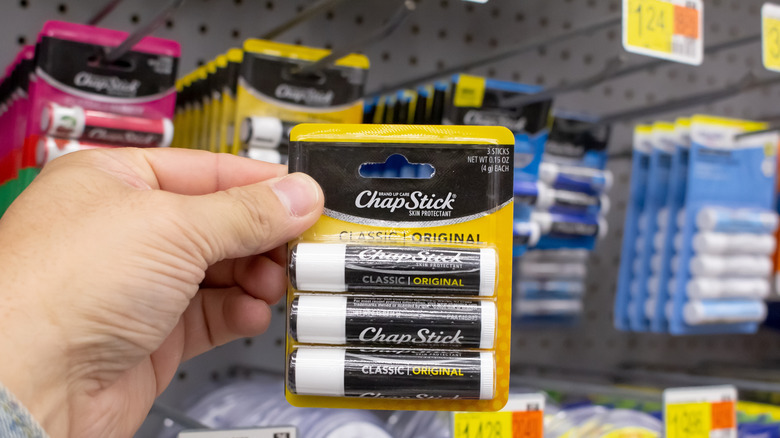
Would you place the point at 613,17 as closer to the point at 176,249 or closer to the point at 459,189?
the point at 459,189

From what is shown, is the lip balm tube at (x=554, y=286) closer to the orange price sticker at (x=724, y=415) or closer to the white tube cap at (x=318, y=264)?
the orange price sticker at (x=724, y=415)

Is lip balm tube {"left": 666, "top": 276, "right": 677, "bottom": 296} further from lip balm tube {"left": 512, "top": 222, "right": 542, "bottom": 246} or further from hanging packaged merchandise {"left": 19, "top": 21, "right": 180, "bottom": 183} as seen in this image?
hanging packaged merchandise {"left": 19, "top": 21, "right": 180, "bottom": 183}

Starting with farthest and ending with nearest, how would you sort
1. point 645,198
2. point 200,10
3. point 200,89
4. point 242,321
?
point 645,198 → point 200,10 → point 200,89 → point 242,321

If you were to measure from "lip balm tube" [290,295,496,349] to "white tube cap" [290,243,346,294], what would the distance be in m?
0.02

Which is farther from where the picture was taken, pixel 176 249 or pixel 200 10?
pixel 200 10

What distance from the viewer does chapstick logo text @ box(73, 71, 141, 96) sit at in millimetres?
1081

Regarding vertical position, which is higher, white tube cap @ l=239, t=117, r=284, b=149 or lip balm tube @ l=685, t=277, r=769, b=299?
white tube cap @ l=239, t=117, r=284, b=149

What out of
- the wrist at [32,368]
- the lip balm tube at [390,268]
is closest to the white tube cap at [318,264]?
the lip balm tube at [390,268]

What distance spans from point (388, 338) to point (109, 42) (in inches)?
25.5

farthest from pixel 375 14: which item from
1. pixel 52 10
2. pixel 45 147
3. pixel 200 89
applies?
pixel 45 147

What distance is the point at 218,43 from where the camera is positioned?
146cm

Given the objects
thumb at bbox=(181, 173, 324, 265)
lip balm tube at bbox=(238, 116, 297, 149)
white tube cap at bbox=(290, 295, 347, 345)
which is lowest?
white tube cap at bbox=(290, 295, 347, 345)

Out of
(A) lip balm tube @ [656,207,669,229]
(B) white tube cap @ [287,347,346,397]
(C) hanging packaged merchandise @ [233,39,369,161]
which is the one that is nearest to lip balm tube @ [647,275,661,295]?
(A) lip balm tube @ [656,207,669,229]

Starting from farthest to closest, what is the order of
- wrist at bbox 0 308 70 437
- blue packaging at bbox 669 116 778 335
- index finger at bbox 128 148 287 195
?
blue packaging at bbox 669 116 778 335, index finger at bbox 128 148 287 195, wrist at bbox 0 308 70 437
